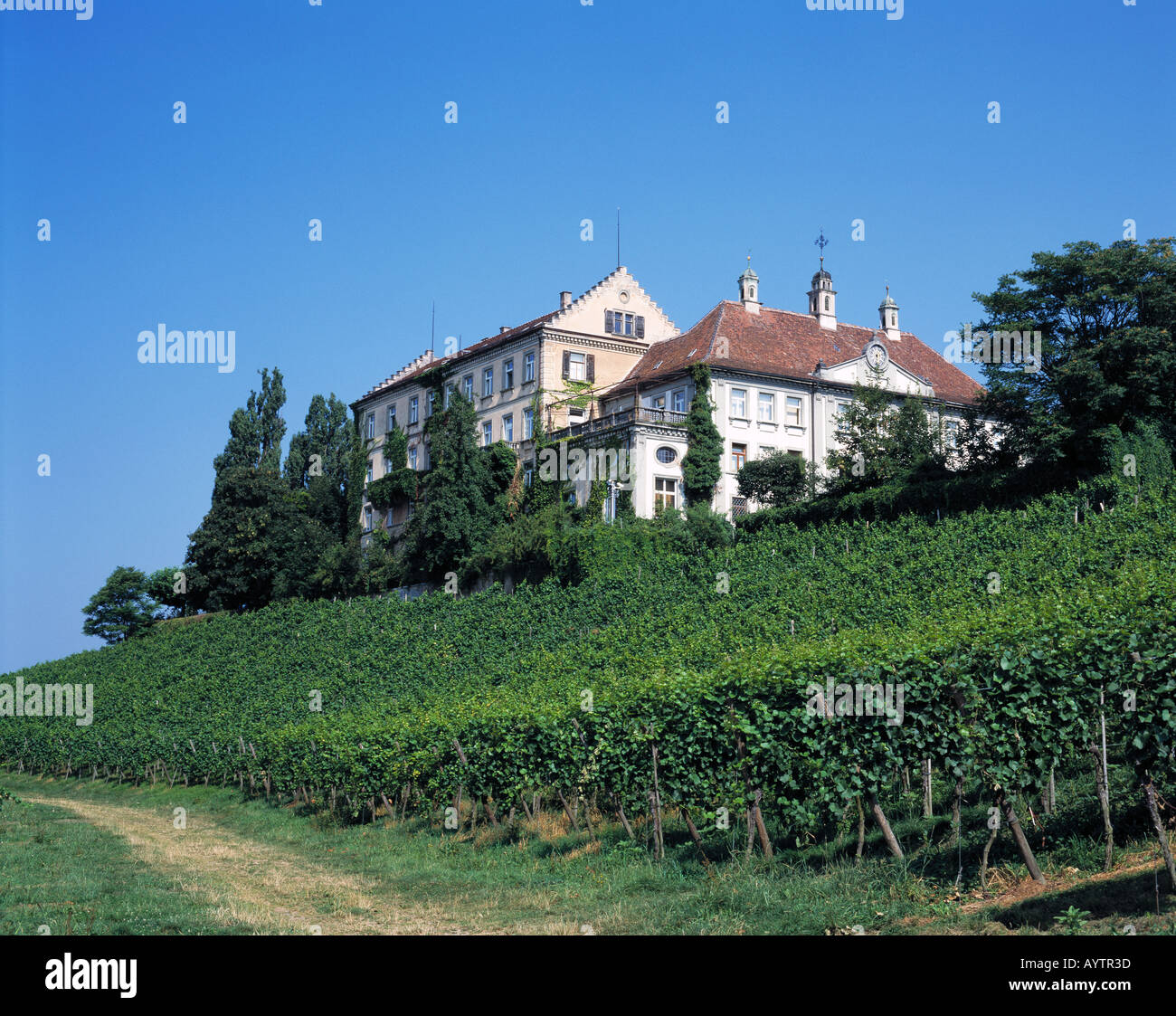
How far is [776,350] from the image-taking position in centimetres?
6200

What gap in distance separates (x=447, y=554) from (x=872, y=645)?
46.9 metres

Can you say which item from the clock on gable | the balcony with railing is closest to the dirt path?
the balcony with railing

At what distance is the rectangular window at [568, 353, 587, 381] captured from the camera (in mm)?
66125

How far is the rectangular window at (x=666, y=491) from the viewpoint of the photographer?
182ft

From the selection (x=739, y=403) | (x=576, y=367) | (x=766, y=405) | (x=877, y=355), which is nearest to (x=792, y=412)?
(x=766, y=405)

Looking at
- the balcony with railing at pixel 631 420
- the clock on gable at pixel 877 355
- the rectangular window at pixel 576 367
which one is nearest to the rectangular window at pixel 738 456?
the balcony with railing at pixel 631 420

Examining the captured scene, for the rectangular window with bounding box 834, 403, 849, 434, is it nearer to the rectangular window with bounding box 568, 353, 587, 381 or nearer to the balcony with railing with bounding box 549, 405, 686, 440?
the balcony with railing with bounding box 549, 405, 686, 440

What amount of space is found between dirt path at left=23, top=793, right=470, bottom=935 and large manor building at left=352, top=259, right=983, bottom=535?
101 feet

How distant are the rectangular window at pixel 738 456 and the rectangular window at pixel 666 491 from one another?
10.6ft

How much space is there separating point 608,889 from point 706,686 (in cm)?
392

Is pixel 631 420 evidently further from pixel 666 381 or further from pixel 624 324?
pixel 624 324

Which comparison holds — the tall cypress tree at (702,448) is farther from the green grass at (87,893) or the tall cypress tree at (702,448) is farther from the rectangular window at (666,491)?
the green grass at (87,893)
